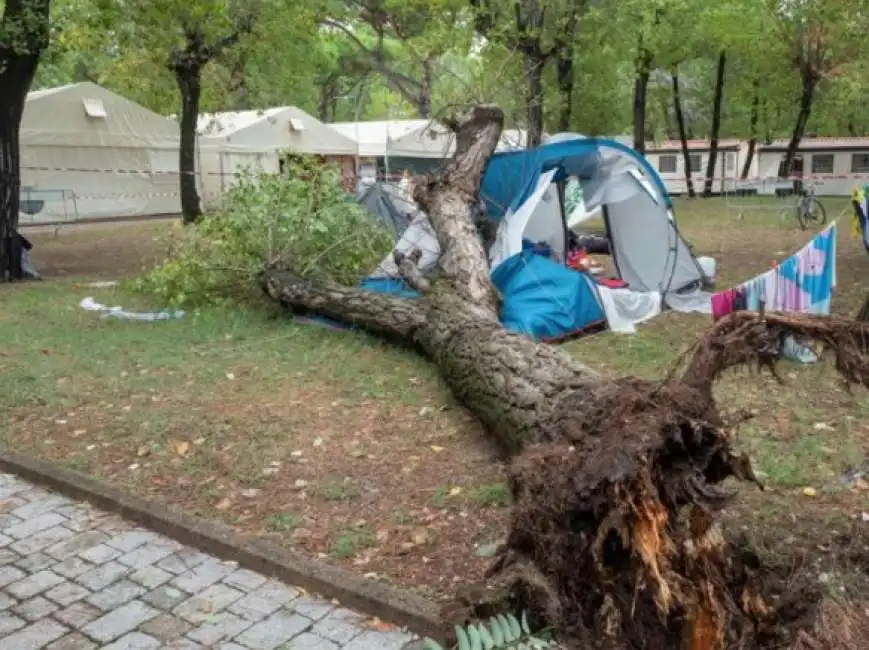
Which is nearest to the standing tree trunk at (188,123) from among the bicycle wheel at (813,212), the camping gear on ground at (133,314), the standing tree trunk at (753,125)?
the camping gear on ground at (133,314)

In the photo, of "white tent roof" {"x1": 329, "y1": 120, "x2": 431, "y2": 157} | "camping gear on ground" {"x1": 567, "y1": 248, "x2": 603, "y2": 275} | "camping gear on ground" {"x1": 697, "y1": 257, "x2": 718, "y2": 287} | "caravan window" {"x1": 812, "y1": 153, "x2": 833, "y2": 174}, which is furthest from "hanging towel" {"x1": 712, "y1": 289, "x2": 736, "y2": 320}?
"caravan window" {"x1": 812, "y1": 153, "x2": 833, "y2": 174}

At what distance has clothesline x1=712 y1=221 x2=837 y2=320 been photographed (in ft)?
21.4

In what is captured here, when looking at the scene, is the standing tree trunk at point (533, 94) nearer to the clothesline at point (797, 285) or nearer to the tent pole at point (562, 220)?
the tent pole at point (562, 220)

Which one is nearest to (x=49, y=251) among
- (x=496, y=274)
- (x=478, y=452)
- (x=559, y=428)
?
(x=496, y=274)

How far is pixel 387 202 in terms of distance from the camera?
11219mm

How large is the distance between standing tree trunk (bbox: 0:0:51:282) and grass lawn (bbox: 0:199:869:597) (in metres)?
3.05

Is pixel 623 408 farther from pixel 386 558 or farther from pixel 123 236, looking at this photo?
pixel 123 236

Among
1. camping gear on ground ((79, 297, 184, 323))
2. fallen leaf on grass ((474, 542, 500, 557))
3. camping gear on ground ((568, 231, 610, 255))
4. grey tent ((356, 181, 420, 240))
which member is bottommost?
fallen leaf on grass ((474, 542, 500, 557))

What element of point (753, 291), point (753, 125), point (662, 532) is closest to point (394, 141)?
point (753, 125)

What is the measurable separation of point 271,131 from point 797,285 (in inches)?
814

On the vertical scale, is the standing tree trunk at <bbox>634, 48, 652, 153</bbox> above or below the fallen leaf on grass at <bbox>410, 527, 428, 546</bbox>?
above

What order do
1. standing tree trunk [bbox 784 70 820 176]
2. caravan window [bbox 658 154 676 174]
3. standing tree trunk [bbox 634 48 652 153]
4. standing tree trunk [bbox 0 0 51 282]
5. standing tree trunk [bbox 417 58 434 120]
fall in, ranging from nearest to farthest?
standing tree trunk [bbox 0 0 51 282]
standing tree trunk [bbox 634 48 652 153]
standing tree trunk [bbox 784 70 820 176]
standing tree trunk [bbox 417 58 434 120]
caravan window [bbox 658 154 676 174]

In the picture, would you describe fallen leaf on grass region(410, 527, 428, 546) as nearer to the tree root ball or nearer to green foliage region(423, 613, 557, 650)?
the tree root ball

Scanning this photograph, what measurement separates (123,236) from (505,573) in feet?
55.9
